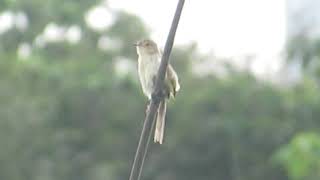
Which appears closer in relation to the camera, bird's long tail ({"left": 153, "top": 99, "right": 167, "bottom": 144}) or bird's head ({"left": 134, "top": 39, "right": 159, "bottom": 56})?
bird's long tail ({"left": 153, "top": 99, "right": 167, "bottom": 144})

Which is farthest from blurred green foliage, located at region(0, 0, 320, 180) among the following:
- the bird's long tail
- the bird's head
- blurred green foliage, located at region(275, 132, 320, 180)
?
the bird's long tail

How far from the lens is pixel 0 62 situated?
21.1m

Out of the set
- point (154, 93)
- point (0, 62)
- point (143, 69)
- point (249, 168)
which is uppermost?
point (154, 93)

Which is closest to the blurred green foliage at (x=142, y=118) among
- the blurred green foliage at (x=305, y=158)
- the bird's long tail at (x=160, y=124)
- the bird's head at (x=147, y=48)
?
the blurred green foliage at (x=305, y=158)

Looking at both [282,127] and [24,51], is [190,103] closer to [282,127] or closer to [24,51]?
[282,127]

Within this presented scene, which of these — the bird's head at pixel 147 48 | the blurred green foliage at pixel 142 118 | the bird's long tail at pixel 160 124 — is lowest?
the blurred green foliage at pixel 142 118

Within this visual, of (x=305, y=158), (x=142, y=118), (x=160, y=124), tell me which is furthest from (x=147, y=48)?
(x=142, y=118)

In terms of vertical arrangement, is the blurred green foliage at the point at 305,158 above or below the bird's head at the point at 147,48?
below

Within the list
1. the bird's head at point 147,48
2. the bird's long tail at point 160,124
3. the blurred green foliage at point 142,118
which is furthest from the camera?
the blurred green foliage at point 142,118

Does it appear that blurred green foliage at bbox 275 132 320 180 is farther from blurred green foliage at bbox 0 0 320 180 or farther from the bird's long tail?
the bird's long tail

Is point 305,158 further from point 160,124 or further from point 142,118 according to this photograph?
point 160,124

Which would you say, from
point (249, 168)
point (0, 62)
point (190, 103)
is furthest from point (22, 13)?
point (249, 168)

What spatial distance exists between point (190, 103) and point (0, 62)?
3742mm

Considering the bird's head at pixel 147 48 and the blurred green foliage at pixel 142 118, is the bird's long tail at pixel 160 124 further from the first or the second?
the blurred green foliage at pixel 142 118
